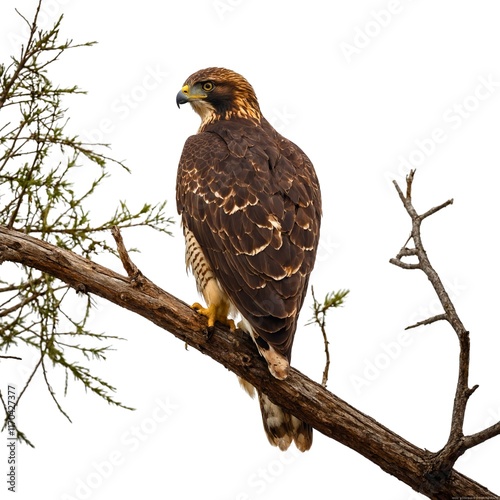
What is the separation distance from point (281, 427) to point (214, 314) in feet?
3.44

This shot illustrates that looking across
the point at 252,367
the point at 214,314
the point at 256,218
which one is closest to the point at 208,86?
the point at 256,218

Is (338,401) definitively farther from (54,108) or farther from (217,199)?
(54,108)

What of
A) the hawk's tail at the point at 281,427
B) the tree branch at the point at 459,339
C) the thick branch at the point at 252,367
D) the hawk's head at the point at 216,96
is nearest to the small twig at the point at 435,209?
the tree branch at the point at 459,339

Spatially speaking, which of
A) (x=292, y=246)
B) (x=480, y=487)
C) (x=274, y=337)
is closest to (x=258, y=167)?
(x=292, y=246)

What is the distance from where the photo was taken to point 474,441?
4.70 m

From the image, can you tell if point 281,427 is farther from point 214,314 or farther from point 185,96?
point 185,96

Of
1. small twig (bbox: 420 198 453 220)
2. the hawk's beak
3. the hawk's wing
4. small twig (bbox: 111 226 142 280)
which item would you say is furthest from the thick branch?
the hawk's beak

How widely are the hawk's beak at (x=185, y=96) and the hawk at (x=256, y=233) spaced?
67 centimetres

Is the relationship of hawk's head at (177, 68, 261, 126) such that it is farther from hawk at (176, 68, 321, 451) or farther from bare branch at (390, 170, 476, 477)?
bare branch at (390, 170, 476, 477)

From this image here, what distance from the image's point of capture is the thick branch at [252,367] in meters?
5.10

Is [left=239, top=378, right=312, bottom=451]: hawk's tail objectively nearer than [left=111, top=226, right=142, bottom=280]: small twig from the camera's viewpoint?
No

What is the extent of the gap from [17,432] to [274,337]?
6.08 feet

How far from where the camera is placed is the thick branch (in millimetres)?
5102

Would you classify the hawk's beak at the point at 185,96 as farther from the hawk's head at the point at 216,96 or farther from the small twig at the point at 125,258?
the small twig at the point at 125,258
